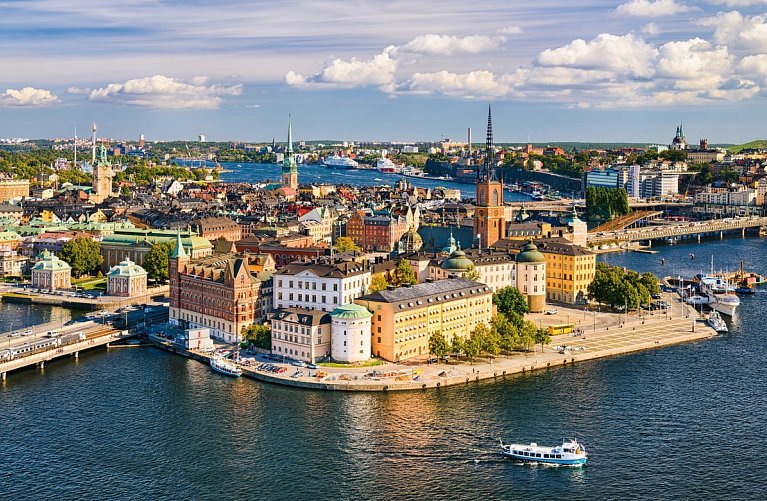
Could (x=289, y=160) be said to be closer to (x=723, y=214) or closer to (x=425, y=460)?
(x=723, y=214)

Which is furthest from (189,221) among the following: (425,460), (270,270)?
(425,460)

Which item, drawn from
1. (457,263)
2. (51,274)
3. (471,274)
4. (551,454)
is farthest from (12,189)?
(551,454)

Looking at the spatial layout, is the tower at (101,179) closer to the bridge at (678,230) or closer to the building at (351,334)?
the bridge at (678,230)

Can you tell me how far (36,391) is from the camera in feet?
A: 171

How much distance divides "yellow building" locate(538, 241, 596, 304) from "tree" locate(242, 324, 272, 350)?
2689 cm

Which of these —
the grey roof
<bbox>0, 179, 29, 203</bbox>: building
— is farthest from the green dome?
<bbox>0, 179, 29, 203</bbox>: building

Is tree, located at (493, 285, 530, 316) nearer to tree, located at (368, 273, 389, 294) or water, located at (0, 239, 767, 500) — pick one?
tree, located at (368, 273, 389, 294)

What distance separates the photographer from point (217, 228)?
103312mm

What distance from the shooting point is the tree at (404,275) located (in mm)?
68875

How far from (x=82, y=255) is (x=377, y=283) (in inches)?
1472

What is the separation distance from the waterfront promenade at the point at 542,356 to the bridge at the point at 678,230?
50.2 metres

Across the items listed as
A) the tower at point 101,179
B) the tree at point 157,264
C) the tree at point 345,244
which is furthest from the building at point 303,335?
the tower at point 101,179

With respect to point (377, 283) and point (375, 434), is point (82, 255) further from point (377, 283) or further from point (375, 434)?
point (375, 434)

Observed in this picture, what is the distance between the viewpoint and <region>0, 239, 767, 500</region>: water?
3928 cm
